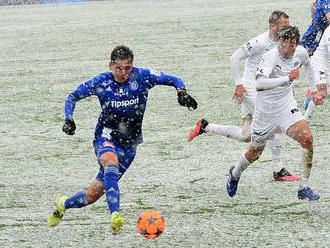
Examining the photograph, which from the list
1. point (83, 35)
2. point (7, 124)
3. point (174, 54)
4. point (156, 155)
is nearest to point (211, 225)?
point (156, 155)

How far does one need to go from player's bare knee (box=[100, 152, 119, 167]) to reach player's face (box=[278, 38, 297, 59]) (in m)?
2.21

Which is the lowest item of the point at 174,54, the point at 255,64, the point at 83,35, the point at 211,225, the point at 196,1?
the point at 211,225

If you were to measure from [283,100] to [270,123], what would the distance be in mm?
299

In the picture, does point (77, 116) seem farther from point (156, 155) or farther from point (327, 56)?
point (327, 56)

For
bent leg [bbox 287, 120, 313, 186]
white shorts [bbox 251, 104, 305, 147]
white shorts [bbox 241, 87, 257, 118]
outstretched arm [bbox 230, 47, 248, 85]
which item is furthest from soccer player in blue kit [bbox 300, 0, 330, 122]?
bent leg [bbox 287, 120, 313, 186]

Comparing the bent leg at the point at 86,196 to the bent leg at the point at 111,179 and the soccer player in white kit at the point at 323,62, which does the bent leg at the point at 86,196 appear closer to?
the bent leg at the point at 111,179

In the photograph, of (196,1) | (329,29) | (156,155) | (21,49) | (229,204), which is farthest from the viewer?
(196,1)

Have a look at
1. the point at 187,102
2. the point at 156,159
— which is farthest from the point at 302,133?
the point at 156,159

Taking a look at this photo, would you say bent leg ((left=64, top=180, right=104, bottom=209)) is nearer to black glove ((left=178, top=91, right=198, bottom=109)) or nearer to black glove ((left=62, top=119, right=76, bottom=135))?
black glove ((left=62, top=119, right=76, bottom=135))

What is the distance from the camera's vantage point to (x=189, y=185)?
10.8 m

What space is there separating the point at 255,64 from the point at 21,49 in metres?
16.1

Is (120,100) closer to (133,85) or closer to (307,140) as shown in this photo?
(133,85)

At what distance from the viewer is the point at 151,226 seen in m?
8.01

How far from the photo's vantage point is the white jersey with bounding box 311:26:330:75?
11.8m
